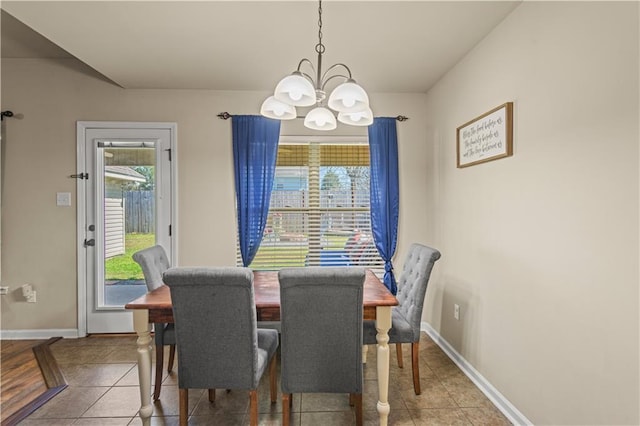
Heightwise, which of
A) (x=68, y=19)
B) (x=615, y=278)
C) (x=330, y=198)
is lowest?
(x=615, y=278)

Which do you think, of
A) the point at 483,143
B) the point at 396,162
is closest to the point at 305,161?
the point at 396,162

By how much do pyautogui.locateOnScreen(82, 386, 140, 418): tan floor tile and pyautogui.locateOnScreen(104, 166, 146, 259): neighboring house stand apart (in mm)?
1431

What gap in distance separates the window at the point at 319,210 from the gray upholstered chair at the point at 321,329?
173 cm

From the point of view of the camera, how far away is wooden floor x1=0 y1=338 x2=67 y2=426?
214 cm

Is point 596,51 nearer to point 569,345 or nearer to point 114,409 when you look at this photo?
point 569,345

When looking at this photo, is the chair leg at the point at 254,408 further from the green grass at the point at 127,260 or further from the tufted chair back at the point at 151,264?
the green grass at the point at 127,260

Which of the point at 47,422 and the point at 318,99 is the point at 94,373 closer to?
the point at 47,422

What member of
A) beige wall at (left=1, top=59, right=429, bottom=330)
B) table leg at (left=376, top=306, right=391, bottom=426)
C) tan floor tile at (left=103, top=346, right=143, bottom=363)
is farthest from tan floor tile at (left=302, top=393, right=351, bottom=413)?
beige wall at (left=1, top=59, right=429, bottom=330)

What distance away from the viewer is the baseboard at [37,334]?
10.6 ft

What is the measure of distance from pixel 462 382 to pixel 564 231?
1416 millimetres

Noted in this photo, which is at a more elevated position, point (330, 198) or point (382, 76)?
point (382, 76)

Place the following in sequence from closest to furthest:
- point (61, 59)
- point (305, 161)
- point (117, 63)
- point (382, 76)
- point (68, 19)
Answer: point (68, 19) < point (117, 63) < point (382, 76) < point (61, 59) < point (305, 161)

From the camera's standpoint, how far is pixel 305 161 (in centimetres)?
346

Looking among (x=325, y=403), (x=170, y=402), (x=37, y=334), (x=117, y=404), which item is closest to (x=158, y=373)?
(x=170, y=402)
